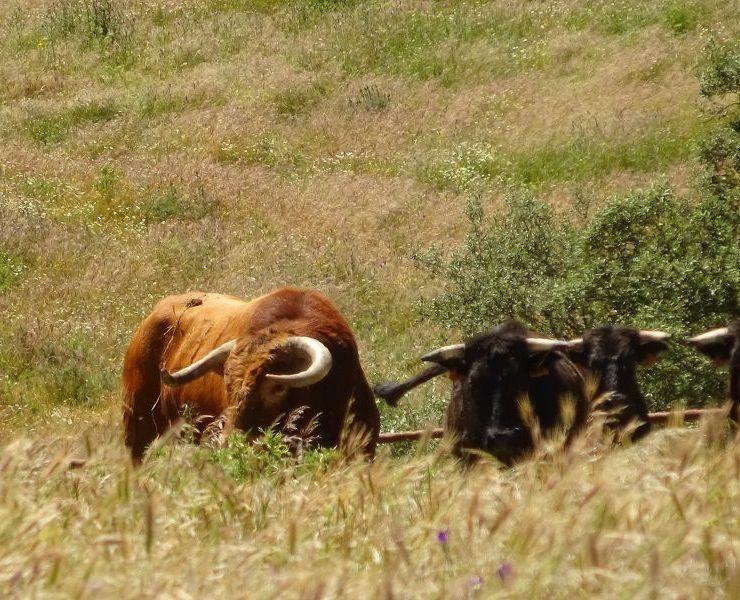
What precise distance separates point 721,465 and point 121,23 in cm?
3193

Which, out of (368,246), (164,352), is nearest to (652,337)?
(164,352)

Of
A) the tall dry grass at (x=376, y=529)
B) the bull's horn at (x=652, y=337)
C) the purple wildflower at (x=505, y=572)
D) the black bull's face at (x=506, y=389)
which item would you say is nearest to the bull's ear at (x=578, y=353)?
the bull's horn at (x=652, y=337)

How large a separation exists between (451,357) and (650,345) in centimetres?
180

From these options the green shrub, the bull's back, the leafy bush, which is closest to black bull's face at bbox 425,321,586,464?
the bull's back

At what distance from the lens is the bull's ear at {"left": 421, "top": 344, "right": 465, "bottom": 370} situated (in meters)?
9.16

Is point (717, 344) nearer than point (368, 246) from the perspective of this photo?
Yes

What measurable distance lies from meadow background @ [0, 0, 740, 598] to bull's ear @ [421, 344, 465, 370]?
7.04 feet

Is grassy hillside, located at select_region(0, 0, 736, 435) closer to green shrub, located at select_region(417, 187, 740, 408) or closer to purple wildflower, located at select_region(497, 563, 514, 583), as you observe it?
green shrub, located at select_region(417, 187, 740, 408)

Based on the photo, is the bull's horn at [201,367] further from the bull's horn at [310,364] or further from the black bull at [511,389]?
the black bull at [511,389]

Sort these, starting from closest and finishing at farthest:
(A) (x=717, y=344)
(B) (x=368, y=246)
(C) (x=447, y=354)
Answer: (A) (x=717, y=344)
(C) (x=447, y=354)
(B) (x=368, y=246)

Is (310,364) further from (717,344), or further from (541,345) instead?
(717,344)

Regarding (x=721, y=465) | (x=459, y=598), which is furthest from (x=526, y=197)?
(x=459, y=598)

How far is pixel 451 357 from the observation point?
9.21 m

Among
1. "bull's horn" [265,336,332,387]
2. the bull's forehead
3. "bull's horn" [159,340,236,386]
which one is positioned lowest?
the bull's forehead
